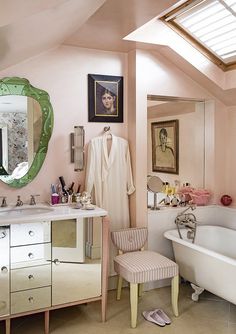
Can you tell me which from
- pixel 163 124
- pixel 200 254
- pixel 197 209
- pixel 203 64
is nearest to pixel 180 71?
pixel 203 64

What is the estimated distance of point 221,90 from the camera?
3785 mm

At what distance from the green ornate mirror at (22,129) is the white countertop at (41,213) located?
27 centimetres

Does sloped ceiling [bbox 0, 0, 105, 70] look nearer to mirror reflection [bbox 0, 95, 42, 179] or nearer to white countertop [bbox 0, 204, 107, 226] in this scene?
mirror reflection [bbox 0, 95, 42, 179]

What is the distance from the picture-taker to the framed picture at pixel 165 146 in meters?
4.04

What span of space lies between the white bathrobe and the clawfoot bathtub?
0.53m

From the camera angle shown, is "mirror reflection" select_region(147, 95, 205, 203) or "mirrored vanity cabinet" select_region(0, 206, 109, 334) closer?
"mirrored vanity cabinet" select_region(0, 206, 109, 334)

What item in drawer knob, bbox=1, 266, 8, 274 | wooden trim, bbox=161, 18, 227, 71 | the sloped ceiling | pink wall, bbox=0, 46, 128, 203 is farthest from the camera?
wooden trim, bbox=161, 18, 227, 71

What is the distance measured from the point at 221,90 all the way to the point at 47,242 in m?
2.40

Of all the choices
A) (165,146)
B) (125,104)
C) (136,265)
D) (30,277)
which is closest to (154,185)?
(165,146)

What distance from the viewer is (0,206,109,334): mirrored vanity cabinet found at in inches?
104

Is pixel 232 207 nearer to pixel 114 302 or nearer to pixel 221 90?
pixel 221 90

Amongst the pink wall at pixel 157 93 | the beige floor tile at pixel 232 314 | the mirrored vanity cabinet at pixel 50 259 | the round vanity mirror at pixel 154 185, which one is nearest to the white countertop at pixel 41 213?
the mirrored vanity cabinet at pixel 50 259

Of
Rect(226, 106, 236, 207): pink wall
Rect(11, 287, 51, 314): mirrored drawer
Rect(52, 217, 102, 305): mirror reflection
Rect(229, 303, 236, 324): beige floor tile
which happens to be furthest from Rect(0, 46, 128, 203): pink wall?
Rect(229, 303, 236, 324): beige floor tile

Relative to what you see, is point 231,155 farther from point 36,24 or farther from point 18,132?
point 36,24
